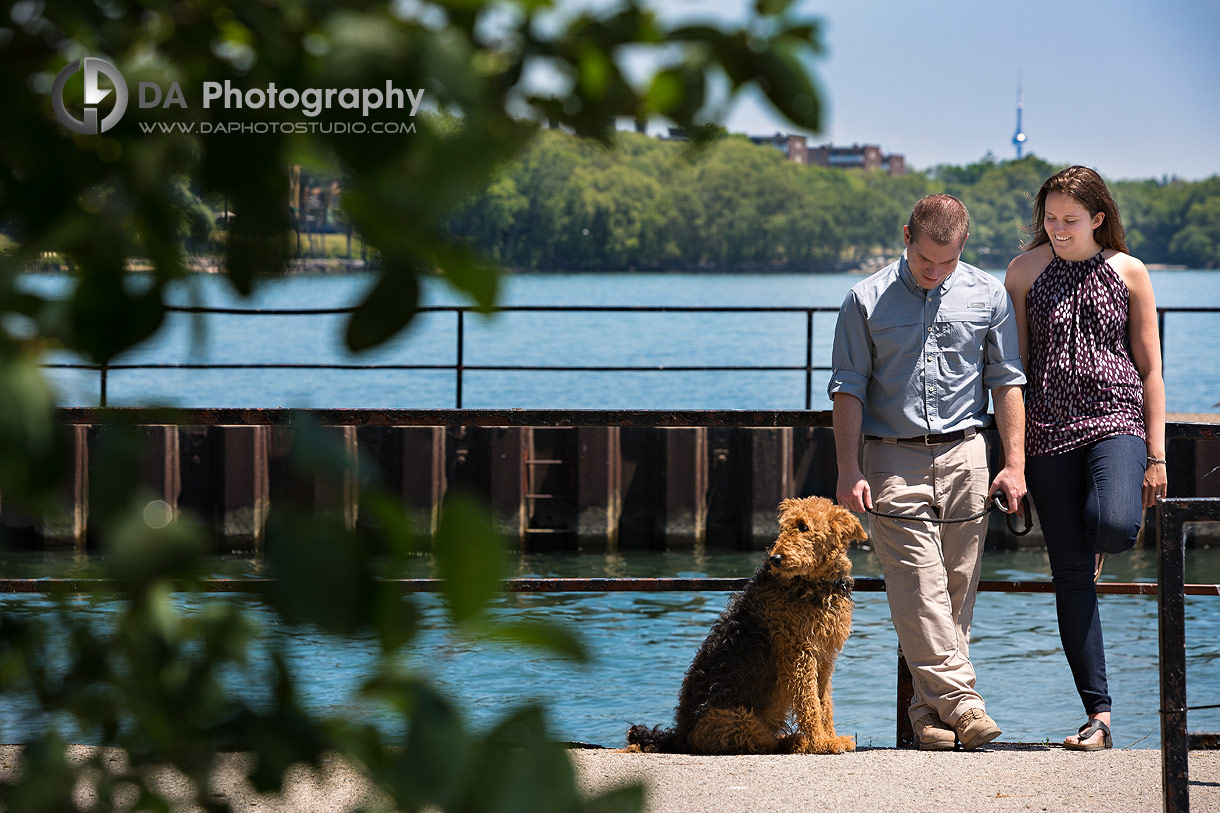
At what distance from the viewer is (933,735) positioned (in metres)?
4.23

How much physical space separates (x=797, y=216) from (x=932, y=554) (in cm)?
9419

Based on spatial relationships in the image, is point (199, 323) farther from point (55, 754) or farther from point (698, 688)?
point (698, 688)

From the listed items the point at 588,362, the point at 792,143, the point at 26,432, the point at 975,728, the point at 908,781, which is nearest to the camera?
the point at 26,432

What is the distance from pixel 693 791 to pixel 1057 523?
1626 millimetres

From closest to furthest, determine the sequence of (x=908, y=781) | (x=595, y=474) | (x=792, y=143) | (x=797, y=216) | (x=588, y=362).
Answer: (x=792, y=143) → (x=908, y=781) → (x=595, y=474) → (x=588, y=362) → (x=797, y=216)

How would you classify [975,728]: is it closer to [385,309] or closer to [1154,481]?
[1154,481]

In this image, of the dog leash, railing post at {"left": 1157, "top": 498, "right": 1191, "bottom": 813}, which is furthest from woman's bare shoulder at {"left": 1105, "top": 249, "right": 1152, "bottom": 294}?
railing post at {"left": 1157, "top": 498, "right": 1191, "bottom": 813}

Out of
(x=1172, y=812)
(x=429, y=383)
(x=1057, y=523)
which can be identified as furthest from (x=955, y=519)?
(x=429, y=383)

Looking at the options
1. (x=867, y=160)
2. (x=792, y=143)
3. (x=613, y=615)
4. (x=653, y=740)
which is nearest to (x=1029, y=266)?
(x=653, y=740)

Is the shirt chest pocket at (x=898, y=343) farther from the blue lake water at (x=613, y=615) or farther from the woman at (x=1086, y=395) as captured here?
the blue lake water at (x=613, y=615)

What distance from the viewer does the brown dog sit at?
13.9ft

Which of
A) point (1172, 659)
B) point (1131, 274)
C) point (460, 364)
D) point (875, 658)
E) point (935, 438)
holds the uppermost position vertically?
point (1131, 274)

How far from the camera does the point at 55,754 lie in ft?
2.68
